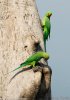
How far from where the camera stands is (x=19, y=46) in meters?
4.27

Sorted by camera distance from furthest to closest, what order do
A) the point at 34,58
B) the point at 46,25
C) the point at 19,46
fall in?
the point at 46,25 < the point at 19,46 < the point at 34,58

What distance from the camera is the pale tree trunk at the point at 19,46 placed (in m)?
3.97

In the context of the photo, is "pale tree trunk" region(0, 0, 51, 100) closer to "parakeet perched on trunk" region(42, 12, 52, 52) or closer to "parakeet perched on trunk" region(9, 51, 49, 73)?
"parakeet perched on trunk" region(9, 51, 49, 73)

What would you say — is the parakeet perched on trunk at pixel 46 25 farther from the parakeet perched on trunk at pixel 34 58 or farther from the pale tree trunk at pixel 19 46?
the parakeet perched on trunk at pixel 34 58

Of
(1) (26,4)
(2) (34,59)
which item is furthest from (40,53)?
(1) (26,4)

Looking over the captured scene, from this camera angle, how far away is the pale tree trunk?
3.97 m

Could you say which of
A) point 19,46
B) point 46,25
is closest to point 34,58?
point 19,46

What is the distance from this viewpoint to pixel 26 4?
4.60 metres

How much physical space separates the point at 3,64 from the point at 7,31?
1.28ft

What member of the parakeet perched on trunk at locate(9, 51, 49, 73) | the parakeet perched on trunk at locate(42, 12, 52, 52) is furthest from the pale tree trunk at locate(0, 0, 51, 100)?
the parakeet perched on trunk at locate(42, 12, 52, 52)

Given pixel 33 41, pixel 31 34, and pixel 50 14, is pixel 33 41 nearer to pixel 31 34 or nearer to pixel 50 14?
pixel 31 34

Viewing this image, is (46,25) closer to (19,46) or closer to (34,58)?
(19,46)

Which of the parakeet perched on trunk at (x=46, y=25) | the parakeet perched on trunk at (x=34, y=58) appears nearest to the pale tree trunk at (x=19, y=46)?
the parakeet perched on trunk at (x=34, y=58)

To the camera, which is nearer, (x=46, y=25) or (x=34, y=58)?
(x=34, y=58)
